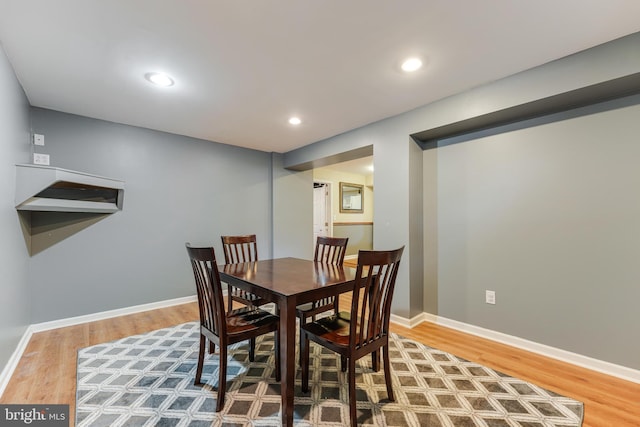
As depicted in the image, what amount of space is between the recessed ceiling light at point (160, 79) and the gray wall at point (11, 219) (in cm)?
82

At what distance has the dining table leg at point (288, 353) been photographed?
4.58 ft

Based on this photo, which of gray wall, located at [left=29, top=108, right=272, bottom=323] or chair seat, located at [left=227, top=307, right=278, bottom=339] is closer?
chair seat, located at [left=227, top=307, right=278, bottom=339]

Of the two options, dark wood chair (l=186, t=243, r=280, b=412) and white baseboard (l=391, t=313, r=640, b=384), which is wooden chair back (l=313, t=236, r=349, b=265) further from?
white baseboard (l=391, t=313, r=640, b=384)

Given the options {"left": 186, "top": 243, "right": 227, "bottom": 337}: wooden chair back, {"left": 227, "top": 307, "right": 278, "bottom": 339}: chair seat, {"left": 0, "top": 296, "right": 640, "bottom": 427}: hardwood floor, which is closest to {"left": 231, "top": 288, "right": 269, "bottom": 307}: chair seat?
{"left": 227, "top": 307, "right": 278, "bottom": 339}: chair seat

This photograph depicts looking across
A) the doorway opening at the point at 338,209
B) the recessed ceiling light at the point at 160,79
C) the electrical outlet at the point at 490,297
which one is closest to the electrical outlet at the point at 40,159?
the recessed ceiling light at the point at 160,79

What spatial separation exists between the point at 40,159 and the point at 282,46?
9.06ft

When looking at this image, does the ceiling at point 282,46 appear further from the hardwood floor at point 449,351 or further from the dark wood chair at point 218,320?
the hardwood floor at point 449,351

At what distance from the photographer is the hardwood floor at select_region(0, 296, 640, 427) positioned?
5.33 ft

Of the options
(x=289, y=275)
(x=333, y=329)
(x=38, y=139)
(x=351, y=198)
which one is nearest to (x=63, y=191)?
(x=38, y=139)

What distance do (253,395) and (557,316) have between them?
241cm

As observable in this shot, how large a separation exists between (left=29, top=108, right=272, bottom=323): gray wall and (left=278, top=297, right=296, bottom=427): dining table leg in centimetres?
270

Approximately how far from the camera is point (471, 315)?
2.65 m

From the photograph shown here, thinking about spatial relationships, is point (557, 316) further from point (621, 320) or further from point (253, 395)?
point (253, 395)

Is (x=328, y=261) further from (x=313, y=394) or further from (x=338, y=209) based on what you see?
(x=338, y=209)
